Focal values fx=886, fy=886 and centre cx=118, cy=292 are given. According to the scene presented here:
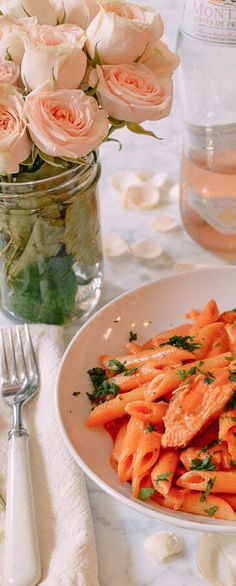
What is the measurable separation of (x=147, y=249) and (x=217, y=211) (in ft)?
0.41

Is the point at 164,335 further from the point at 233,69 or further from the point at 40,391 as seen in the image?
the point at 233,69

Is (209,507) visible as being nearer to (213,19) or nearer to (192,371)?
(192,371)

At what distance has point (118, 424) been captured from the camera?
1.02 meters

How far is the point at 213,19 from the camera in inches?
45.7

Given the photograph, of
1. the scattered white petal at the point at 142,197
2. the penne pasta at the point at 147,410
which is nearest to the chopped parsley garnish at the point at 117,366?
the penne pasta at the point at 147,410

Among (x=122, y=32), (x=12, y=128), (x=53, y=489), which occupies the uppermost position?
(x=122, y=32)

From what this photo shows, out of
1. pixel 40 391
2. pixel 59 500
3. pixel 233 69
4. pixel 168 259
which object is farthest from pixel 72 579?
pixel 233 69

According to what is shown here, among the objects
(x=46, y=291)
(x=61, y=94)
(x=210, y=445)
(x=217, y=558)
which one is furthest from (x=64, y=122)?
(x=217, y=558)

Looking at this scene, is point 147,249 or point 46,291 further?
point 147,249

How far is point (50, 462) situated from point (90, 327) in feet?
0.61

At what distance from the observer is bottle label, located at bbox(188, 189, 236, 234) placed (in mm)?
1302

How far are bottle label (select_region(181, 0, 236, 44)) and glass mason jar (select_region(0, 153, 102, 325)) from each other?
23 centimetres

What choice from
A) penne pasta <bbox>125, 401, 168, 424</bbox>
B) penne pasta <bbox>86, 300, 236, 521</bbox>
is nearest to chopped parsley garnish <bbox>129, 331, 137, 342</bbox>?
penne pasta <bbox>86, 300, 236, 521</bbox>

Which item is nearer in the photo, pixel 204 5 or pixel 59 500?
pixel 59 500
